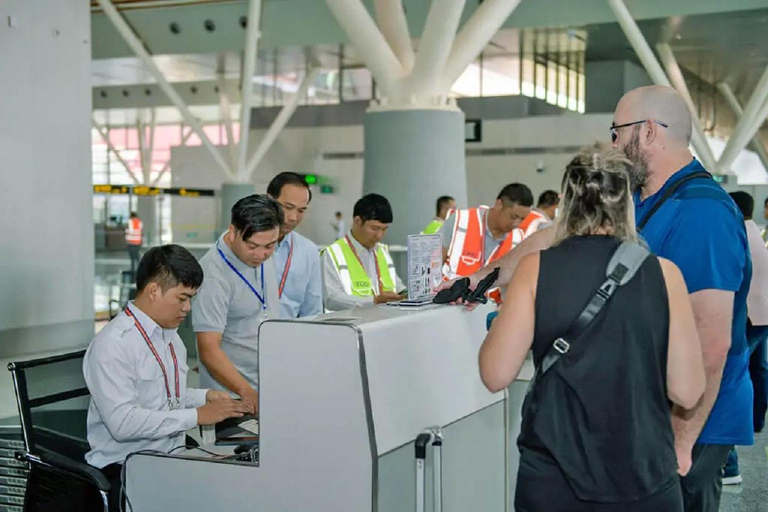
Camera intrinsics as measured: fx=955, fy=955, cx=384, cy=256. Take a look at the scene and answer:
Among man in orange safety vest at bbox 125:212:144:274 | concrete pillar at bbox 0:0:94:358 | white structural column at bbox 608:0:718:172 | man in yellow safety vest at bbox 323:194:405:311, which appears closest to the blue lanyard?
man in yellow safety vest at bbox 323:194:405:311

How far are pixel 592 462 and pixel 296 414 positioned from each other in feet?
2.68

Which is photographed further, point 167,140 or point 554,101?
point 167,140

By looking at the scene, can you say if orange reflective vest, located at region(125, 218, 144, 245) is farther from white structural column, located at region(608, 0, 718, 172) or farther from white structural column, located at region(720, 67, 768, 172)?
white structural column, located at region(720, 67, 768, 172)

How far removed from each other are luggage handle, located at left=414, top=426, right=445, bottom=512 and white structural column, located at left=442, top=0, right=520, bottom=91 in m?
11.4

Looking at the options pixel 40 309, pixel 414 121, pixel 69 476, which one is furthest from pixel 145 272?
pixel 414 121

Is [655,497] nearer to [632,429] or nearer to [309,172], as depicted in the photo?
[632,429]

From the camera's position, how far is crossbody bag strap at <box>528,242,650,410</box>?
2.24 meters

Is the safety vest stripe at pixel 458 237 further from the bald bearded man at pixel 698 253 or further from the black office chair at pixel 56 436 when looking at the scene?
the bald bearded man at pixel 698 253

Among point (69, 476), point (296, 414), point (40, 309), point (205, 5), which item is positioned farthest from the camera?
point (205, 5)

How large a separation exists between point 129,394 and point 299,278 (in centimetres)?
170

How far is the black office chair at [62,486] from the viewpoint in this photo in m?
3.12

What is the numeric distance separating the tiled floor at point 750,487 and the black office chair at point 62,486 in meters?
3.69

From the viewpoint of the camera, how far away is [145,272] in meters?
3.32

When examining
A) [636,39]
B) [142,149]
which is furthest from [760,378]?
[142,149]
